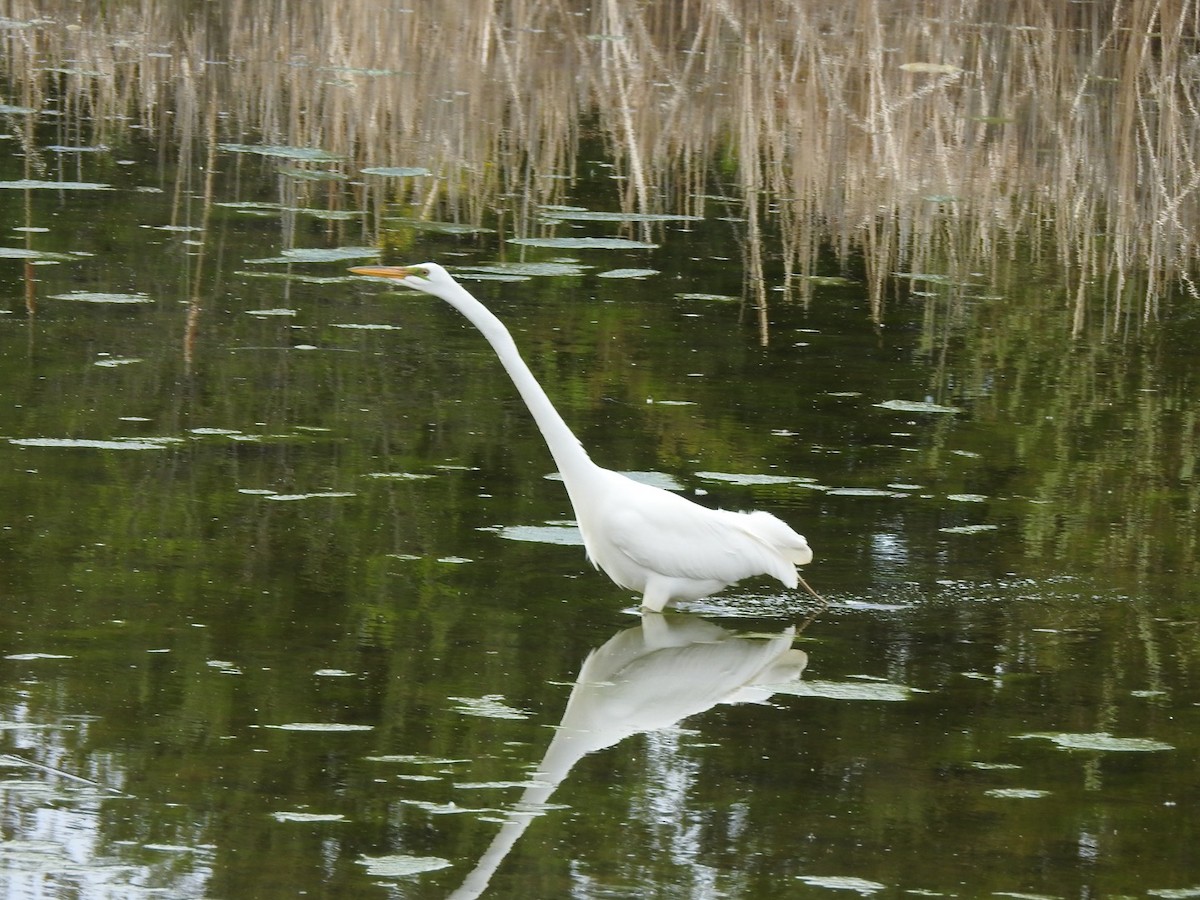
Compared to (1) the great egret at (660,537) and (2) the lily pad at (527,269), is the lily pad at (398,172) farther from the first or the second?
(1) the great egret at (660,537)

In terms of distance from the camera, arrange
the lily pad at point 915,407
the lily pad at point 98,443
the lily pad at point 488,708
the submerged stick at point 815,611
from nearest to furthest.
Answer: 1. the lily pad at point 488,708
2. the submerged stick at point 815,611
3. the lily pad at point 98,443
4. the lily pad at point 915,407

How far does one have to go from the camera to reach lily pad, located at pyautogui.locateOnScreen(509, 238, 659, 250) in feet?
28.7

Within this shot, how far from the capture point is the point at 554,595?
197 inches

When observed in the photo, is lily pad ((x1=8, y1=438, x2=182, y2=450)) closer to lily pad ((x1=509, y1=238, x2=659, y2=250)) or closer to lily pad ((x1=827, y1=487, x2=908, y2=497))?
lily pad ((x1=827, y1=487, x2=908, y2=497))

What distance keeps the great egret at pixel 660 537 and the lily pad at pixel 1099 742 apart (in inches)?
36.9

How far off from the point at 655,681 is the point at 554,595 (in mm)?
602

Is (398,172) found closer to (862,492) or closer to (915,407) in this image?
(915,407)

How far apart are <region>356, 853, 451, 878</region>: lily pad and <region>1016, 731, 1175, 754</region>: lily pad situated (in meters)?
1.47

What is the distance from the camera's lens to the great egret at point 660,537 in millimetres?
4898

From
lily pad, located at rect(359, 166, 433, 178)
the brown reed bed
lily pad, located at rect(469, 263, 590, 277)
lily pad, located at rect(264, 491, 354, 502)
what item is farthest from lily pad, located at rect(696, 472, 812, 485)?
lily pad, located at rect(359, 166, 433, 178)

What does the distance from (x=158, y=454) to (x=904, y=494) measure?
2.29m

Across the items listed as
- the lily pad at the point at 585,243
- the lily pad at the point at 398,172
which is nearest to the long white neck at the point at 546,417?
the lily pad at the point at 585,243

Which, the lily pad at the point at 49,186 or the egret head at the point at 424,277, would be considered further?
the lily pad at the point at 49,186

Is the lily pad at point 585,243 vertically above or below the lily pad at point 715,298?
above
